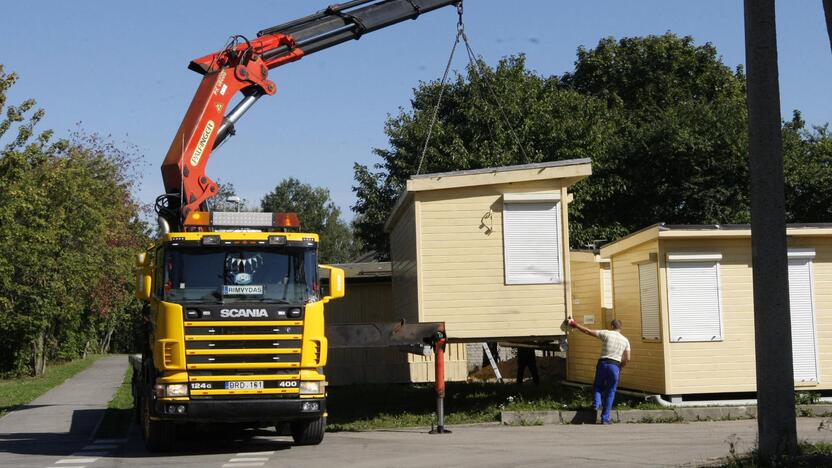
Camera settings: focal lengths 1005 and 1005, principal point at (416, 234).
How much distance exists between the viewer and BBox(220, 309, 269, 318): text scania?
508 inches

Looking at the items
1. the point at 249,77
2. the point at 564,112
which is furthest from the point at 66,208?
the point at 249,77

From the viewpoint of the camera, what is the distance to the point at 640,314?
61.5 feet

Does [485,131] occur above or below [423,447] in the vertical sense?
above

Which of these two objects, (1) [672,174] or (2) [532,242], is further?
(1) [672,174]

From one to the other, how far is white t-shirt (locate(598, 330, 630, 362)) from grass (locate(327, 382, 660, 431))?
1120mm

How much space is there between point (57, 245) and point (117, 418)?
14.1 meters

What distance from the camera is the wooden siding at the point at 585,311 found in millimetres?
21234

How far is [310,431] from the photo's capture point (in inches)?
557

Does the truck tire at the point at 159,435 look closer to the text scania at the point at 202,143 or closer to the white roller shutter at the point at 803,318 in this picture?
the text scania at the point at 202,143

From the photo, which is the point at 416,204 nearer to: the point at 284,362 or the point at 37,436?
the point at 284,362

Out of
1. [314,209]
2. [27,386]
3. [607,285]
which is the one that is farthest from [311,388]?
[314,209]

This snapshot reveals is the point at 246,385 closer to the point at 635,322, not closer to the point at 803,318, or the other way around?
the point at 635,322

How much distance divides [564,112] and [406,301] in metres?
19.8

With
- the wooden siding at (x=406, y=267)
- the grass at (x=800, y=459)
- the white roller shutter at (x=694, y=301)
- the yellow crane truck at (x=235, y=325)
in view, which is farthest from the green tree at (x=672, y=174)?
the grass at (x=800, y=459)
